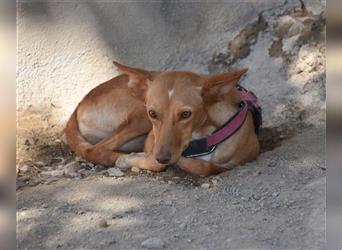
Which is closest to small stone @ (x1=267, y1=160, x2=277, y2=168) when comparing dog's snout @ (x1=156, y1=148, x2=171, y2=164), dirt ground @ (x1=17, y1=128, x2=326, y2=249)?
dirt ground @ (x1=17, y1=128, x2=326, y2=249)

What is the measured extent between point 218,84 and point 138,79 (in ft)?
1.96

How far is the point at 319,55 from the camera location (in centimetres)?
593

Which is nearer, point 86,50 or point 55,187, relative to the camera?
point 55,187

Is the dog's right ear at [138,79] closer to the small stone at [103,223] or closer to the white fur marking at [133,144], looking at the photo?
the white fur marking at [133,144]

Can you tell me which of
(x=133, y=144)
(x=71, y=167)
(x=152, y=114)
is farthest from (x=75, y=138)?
(x=152, y=114)

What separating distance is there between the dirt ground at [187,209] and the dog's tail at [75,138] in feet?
1.26

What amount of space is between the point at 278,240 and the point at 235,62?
2.66 meters

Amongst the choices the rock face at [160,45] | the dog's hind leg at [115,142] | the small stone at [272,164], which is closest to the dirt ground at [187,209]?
the small stone at [272,164]

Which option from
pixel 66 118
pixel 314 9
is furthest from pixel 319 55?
pixel 66 118

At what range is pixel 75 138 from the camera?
5344mm

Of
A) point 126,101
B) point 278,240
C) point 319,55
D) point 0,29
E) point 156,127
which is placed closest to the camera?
point 0,29

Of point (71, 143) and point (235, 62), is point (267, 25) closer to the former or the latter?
point (235, 62)

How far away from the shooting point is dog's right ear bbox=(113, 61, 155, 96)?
192 inches

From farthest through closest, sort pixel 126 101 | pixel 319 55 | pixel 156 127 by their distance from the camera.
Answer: pixel 319 55 < pixel 126 101 < pixel 156 127
